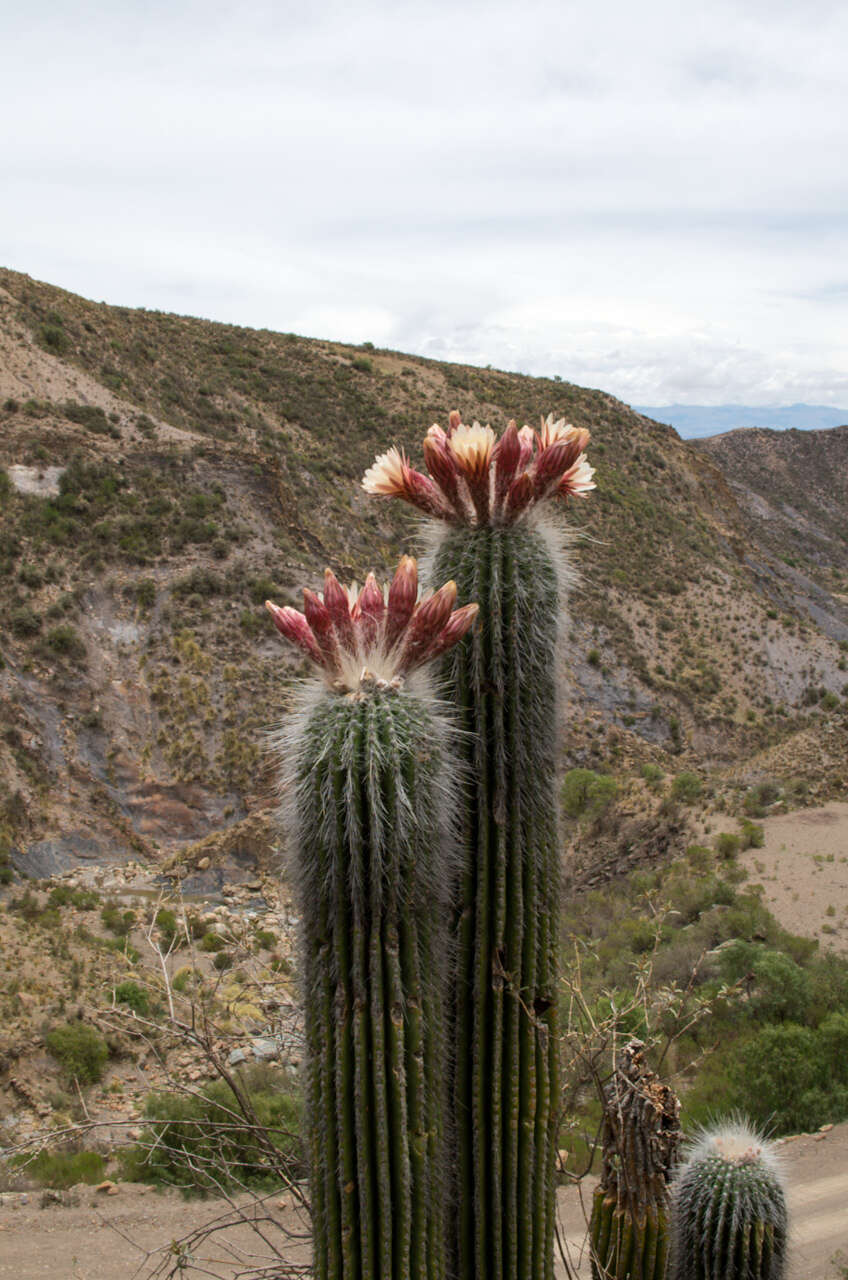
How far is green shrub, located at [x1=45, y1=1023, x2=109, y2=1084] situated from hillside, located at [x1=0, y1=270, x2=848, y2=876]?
439 centimetres

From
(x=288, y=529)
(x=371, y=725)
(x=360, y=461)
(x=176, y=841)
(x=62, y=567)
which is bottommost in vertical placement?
(x=176, y=841)

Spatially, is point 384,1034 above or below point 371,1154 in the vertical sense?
above

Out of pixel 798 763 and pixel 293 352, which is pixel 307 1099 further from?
pixel 293 352

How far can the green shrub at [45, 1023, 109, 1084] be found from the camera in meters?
10.1

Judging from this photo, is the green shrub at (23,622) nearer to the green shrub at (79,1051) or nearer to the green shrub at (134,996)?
the green shrub at (134,996)

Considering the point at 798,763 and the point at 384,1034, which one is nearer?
the point at 384,1034

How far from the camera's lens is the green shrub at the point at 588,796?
1970 centimetres

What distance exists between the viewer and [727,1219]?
4621 millimetres

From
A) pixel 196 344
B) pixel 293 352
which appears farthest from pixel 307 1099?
pixel 293 352

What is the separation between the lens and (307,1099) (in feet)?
9.48

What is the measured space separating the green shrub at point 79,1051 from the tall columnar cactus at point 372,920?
335 inches

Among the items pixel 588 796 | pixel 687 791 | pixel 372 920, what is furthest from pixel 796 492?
pixel 372 920

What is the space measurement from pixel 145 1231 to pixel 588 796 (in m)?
13.9

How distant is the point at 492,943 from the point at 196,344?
3986 cm
